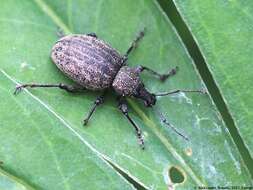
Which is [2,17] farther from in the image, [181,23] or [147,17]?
[181,23]

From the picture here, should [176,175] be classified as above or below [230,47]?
below

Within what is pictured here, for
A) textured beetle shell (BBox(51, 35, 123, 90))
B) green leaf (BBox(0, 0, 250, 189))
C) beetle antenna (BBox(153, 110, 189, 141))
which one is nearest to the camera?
green leaf (BBox(0, 0, 250, 189))

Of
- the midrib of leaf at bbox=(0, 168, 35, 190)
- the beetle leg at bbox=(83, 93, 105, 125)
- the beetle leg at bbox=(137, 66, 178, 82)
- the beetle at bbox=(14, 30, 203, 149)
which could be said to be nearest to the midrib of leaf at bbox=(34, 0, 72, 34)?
the beetle at bbox=(14, 30, 203, 149)

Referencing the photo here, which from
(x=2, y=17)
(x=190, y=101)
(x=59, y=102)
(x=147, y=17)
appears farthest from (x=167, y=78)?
(x=2, y=17)

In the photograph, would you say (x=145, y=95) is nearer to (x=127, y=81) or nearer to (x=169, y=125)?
(x=127, y=81)

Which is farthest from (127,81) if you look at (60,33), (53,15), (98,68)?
(53,15)

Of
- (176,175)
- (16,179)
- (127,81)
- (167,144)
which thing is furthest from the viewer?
(127,81)

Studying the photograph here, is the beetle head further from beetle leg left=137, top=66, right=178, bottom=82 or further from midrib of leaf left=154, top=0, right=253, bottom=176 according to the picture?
midrib of leaf left=154, top=0, right=253, bottom=176

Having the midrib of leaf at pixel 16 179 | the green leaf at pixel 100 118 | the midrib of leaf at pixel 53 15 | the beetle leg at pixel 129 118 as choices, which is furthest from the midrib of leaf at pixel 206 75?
the midrib of leaf at pixel 16 179
